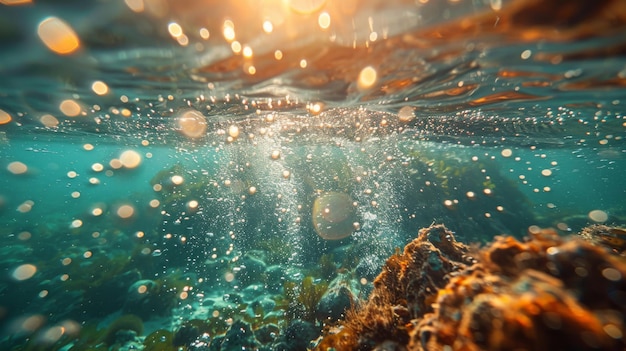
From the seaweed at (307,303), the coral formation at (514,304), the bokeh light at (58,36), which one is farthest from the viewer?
the seaweed at (307,303)

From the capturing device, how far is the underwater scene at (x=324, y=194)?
319 centimetres

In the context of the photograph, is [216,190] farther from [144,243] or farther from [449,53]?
[449,53]

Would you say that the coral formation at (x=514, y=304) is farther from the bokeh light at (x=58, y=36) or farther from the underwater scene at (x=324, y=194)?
the bokeh light at (x=58, y=36)

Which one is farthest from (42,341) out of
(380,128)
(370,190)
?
(370,190)

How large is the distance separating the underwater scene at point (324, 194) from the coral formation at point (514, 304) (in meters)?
0.02

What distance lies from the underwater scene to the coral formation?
2cm

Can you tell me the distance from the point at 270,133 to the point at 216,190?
764 cm

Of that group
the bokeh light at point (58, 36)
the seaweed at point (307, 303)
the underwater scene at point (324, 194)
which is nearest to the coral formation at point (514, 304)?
the underwater scene at point (324, 194)

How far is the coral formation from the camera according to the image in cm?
213

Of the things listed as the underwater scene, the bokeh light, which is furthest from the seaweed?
the bokeh light

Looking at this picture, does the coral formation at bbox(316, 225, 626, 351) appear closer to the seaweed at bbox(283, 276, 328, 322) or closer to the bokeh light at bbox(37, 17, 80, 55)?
the seaweed at bbox(283, 276, 328, 322)

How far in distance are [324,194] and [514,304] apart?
21.4 meters

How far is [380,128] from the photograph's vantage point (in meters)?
19.1

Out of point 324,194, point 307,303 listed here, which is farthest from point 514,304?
point 324,194
